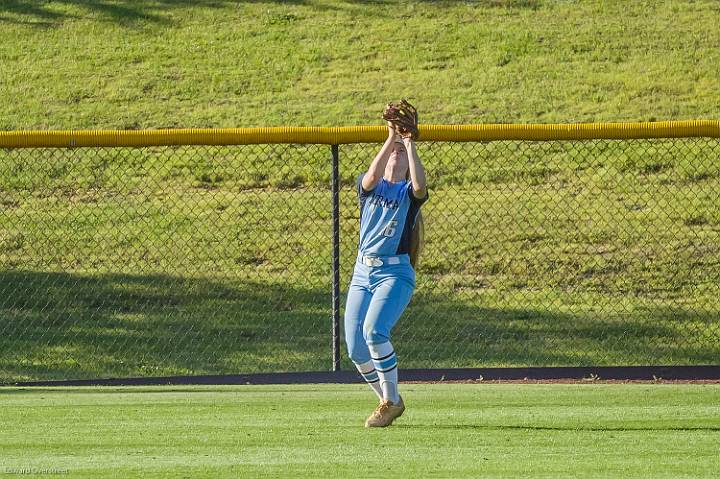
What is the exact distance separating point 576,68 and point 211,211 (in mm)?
8671

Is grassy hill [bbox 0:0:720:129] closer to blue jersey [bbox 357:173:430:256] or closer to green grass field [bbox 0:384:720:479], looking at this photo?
green grass field [bbox 0:384:720:479]

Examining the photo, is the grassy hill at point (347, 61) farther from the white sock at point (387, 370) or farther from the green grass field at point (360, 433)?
the white sock at point (387, 370)

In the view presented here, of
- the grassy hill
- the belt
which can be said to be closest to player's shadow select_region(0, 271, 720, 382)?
the belt

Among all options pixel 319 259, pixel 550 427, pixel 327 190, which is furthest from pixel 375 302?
pixel 327 190

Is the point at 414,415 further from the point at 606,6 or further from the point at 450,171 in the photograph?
the point at 606,6

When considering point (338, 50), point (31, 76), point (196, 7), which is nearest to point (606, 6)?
point (338, 50)

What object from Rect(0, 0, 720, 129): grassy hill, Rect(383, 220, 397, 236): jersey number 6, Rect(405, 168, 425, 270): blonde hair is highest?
Rect(383, 220, 397, 236): jersey number 6

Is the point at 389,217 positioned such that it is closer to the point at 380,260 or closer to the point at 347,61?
the point at 380,260

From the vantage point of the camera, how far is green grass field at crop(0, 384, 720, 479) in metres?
5.73

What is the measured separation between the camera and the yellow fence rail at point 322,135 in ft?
32.4

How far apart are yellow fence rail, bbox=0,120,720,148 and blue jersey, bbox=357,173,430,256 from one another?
116 inches

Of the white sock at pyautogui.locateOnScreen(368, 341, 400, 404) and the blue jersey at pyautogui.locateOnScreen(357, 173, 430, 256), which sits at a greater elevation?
the blue jersey at pyautogui.locateOnScreen(357, 173, 430, 256)

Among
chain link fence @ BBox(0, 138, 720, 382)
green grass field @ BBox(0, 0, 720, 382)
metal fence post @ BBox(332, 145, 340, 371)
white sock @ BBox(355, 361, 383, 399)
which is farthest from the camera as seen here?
green grass field @ BBox(0, 0, 720, 382)

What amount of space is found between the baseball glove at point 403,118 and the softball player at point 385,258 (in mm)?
40
